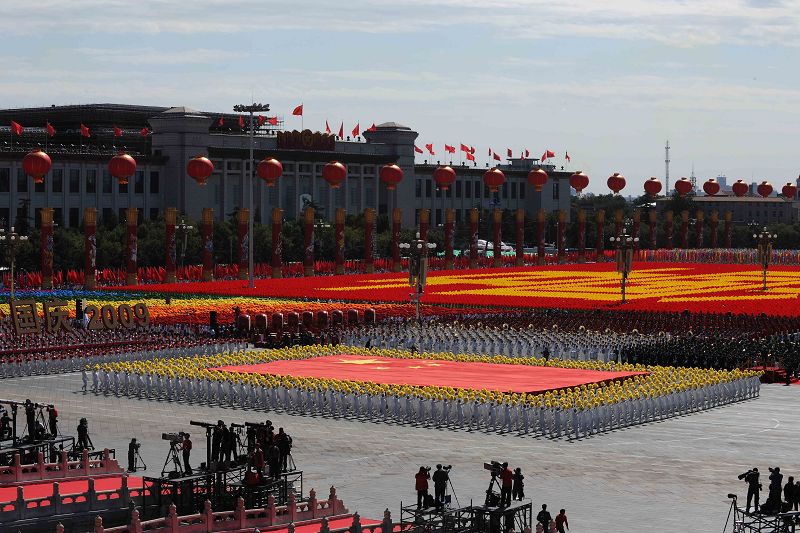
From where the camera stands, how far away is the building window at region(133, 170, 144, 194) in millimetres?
121438

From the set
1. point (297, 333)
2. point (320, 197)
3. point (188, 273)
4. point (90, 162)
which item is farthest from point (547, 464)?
point (320, 197)

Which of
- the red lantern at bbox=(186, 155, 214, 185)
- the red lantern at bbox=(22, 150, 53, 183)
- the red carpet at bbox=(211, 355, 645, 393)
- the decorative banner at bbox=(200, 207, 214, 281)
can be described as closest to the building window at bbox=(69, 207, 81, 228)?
the decorative banner at bbox=(200, 207, 214, 281)

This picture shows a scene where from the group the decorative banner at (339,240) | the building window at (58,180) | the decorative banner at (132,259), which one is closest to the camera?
the decorative banner at (132,259)

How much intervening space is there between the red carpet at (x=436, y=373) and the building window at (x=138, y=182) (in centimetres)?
6936

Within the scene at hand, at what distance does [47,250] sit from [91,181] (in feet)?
107

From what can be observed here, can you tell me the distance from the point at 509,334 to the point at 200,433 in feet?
73.8

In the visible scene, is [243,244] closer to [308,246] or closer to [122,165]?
[308,246]

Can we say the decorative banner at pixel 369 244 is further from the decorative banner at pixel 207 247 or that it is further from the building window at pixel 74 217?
the building window at pixel 74 217

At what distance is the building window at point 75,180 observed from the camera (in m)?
117

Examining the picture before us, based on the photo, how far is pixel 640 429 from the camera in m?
41.4

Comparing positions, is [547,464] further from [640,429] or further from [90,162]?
[90,162]

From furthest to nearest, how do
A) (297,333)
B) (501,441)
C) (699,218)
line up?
1. (699,218)
2. (297,333)
3. (501,441)

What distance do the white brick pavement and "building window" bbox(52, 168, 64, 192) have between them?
231 ft

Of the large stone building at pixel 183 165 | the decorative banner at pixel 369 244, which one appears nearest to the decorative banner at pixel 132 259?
the large stone building at pixel 183 165
